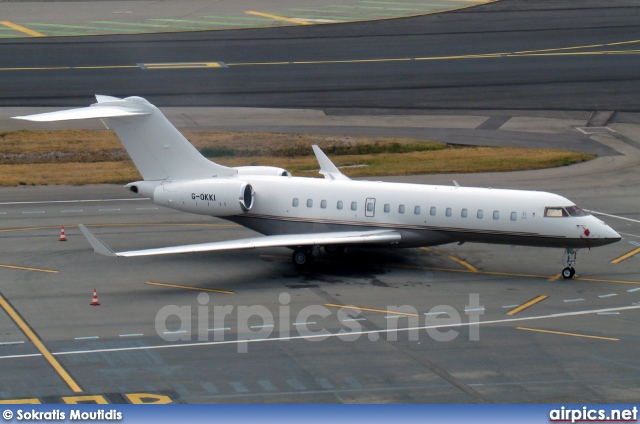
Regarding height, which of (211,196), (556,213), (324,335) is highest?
(211,196)

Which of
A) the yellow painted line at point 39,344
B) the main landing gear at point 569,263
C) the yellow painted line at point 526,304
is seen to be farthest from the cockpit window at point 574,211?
the yellow painted line at point 39,344

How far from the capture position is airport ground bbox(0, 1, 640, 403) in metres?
24.1

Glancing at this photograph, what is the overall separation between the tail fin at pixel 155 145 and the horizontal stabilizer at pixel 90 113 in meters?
0.04

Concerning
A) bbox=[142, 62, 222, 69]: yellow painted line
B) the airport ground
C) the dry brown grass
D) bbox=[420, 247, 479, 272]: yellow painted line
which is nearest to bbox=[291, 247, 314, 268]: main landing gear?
the airport ground

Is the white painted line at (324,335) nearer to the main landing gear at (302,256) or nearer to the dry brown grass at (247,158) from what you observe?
the main landing gear at (302,256)

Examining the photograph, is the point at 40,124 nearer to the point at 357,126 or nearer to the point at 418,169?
the point at 357,126

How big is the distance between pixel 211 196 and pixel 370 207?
18.6 ft

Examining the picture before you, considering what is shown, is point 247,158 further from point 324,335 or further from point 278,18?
point 278,18

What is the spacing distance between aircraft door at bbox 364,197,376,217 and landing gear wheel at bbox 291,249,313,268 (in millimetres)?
2469

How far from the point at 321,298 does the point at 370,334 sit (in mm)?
3712

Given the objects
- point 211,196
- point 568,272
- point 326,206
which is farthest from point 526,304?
point 211,196

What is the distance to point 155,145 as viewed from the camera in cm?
3594

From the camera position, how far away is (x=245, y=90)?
6366 centimetres

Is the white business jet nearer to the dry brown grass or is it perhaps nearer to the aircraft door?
the aircraft door
